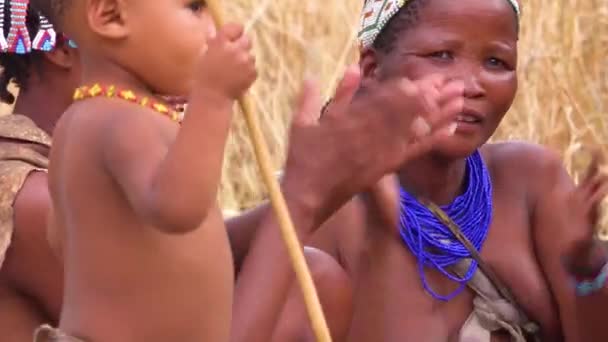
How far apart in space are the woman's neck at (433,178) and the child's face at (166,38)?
0.84 meters

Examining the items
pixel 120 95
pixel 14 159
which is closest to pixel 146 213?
pixel 120 95

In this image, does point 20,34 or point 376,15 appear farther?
point 20,34

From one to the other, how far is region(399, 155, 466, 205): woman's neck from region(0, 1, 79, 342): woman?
776mm

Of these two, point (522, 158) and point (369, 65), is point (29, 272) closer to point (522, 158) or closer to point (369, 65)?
point (369, 65)

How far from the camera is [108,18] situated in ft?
7.90

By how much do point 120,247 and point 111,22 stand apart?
14.9 inches

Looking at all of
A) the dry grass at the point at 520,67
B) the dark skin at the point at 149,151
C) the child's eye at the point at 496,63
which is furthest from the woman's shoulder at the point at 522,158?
the dry grass at the point at 520,67

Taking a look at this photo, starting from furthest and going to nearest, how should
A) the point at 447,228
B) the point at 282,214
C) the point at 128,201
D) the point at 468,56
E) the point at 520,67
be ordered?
the point at 520,67
the point at 447,228
the point at 468,56
the point at 128,201
the point at 282,214

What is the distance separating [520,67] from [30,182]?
10.3ft

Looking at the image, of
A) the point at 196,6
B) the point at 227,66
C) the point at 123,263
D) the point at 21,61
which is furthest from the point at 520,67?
the point at 227,66

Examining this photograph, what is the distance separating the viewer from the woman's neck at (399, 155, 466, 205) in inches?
123

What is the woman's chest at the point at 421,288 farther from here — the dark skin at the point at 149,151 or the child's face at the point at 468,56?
the dark skin at the point at 149,151

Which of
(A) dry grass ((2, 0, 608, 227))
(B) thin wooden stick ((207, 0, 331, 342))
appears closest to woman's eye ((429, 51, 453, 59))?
(B) thin wooden stick ((207, 0, 331, 342))

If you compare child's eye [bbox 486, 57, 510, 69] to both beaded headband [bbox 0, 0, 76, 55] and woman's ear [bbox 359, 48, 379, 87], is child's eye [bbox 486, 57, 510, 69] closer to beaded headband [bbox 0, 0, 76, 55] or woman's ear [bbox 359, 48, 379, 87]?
woman's ear [bbox 359, 48, 379, 87]
